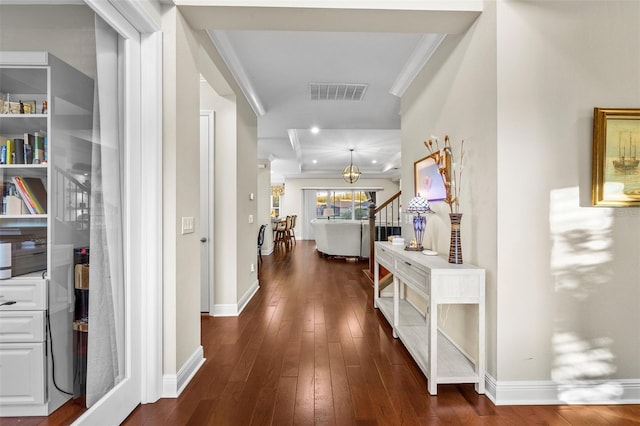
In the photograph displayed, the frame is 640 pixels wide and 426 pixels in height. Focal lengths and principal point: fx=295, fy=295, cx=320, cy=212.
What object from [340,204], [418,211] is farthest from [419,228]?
[340,204]

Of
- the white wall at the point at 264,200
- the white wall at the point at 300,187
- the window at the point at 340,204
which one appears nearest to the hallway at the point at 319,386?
the white wall at the point at 264,200

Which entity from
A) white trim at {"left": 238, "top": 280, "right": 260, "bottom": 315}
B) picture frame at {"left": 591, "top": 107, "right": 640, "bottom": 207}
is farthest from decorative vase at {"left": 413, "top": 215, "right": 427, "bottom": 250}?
white trim at {"left": 238, "top": 280, "right": 260, "bottom": 315}

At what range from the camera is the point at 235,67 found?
3133 mm

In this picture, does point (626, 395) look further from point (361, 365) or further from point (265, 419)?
point (265, 419)

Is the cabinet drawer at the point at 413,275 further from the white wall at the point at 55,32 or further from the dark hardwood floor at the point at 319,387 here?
the white wall at the point at 55,32

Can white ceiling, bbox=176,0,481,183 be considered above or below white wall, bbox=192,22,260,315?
above

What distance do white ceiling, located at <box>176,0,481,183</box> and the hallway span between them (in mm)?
2569

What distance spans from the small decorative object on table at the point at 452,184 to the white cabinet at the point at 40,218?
227 cm

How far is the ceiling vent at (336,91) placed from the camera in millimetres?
3672

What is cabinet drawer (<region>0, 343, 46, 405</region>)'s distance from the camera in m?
1.13

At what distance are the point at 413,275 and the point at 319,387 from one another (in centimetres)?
104

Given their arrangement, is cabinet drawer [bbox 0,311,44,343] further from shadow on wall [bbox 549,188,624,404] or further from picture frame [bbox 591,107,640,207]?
picture frame [bbox 591,107,640,207]

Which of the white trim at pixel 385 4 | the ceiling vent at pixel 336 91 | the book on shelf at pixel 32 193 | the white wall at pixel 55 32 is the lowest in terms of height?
the book on shelf at pixel 32 193

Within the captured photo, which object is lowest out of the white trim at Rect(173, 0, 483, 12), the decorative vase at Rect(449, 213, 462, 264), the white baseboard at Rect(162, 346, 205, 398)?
the white baseboard at Rect(162, 346, 205, 398)
